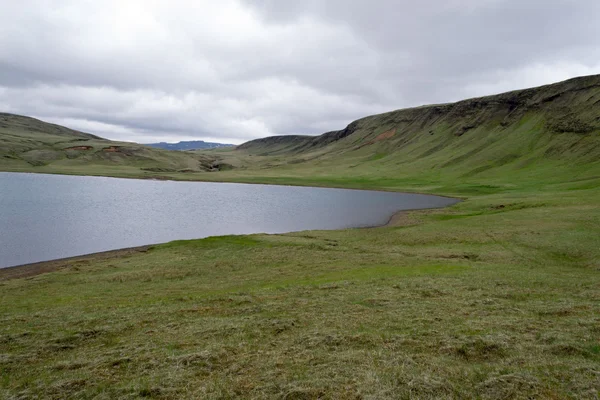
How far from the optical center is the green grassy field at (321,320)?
1267cm

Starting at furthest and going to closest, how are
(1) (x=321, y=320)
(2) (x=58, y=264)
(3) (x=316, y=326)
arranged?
(2) (x=58, y=264), (1) (x=321, y=320), (3) (x=316, y=326)

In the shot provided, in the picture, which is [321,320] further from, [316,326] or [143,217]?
[143,217]

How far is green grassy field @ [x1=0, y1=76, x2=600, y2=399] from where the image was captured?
12.7 metres

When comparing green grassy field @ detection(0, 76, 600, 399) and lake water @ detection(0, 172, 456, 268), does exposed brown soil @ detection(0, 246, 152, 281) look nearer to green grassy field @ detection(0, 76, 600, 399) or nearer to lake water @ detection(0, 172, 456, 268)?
green grassy field @ detection(0, 76, 600, 399)

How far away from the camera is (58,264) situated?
4141 cm

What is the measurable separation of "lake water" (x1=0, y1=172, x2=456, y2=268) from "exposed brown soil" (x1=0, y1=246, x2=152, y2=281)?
2596 millimetres

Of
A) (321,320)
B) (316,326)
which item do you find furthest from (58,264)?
(316,326)

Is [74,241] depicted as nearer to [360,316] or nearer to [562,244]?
[360,316]

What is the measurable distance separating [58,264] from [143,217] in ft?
106

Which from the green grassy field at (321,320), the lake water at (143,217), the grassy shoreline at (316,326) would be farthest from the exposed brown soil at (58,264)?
the lake water at (143,217)

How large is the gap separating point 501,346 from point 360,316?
6.91 metres

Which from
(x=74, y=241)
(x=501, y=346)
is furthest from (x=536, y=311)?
(x=74, y=241)

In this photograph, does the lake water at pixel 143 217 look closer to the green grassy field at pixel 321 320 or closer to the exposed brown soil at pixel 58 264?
the exposed brown soil at pixel 58 264

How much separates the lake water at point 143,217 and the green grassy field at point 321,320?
→ 12.4 m
